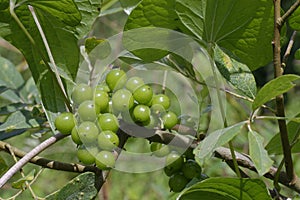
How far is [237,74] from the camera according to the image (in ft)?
1.98

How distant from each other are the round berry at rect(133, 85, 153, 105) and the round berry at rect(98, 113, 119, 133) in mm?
34

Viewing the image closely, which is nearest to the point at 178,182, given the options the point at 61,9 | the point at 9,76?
the point at 61,9

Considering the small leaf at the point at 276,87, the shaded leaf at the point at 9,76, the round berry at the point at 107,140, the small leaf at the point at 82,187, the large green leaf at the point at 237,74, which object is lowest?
the shaded leaf at the point at 9,76

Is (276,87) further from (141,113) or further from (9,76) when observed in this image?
(9,76)

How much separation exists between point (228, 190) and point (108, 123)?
140 mm

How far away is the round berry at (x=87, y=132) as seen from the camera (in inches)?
22.6

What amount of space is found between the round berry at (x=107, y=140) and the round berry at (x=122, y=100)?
0.03 m

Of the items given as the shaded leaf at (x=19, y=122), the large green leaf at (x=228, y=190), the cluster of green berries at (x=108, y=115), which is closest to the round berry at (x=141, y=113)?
the cluster of green berries at (x=108, y=115)

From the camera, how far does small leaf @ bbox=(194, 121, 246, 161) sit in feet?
1.59

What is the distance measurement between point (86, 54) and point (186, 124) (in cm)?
18

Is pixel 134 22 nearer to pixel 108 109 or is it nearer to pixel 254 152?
pixel 108 109

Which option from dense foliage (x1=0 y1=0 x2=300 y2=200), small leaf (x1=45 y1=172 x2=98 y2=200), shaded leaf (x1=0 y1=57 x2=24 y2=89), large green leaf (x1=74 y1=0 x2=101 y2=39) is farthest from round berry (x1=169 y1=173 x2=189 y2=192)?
shaded leaf (x1=0 y1=57 x2=24 y2=89)

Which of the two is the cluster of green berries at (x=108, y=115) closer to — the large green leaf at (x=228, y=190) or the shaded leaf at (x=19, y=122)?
the large green leaf at (x=228, y=190)

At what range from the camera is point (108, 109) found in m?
0.61
